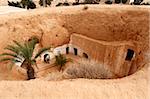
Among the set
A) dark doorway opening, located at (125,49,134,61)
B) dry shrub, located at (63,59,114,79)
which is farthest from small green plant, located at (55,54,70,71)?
dry shrub, located at (63,59,114,79)

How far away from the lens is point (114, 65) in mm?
19734

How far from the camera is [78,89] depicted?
370 inches

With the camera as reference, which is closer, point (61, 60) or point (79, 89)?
point (79, 89)

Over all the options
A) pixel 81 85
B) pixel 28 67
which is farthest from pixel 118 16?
pixel 81 85

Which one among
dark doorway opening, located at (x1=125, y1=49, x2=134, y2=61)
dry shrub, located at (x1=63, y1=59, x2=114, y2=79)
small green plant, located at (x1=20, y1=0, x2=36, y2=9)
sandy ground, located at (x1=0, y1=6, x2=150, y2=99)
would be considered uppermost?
small green plant, located at (x1=20, y1=0, x2=36, y2=9)

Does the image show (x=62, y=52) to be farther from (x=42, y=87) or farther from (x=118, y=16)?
(x=42, y=87)

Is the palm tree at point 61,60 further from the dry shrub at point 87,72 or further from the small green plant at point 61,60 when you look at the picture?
the dry shrub at point 87,72

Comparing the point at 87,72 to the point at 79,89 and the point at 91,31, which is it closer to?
the point at 79,89

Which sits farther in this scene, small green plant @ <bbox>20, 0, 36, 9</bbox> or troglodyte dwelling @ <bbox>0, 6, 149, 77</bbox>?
small green plant @ <bbox>20, 0, 36, 9</bbox>

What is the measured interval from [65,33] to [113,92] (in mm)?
13050

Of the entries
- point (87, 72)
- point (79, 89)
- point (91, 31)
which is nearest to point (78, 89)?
point (79, 89)

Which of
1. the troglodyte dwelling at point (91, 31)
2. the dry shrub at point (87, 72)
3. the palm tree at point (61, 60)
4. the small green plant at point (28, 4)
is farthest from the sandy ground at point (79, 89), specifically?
the small green plant at point (28, 4)

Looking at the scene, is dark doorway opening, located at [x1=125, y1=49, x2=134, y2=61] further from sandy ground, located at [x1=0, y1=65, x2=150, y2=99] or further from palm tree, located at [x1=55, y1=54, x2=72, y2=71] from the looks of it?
sandy ground, located at [x1=0, y1=65, x2=150, y2=99]

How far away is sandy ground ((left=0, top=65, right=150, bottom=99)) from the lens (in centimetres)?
905
